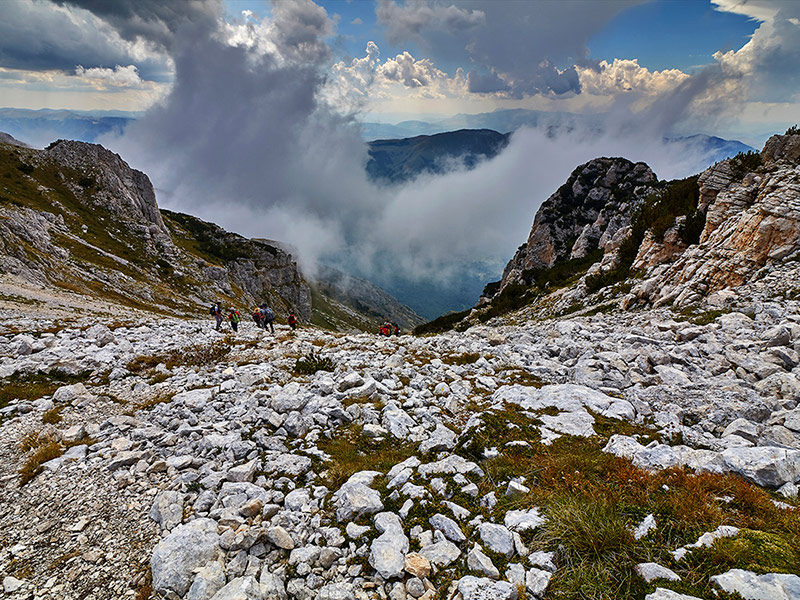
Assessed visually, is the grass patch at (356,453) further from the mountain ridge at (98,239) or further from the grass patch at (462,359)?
the mountain ridge at (98,239)

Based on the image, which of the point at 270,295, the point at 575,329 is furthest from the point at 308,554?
the point at 270,295

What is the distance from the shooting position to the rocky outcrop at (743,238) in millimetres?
20516

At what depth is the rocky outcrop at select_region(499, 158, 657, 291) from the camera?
79812 millimetres

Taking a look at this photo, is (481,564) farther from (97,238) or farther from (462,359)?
(97,238)

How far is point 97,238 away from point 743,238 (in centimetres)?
12322

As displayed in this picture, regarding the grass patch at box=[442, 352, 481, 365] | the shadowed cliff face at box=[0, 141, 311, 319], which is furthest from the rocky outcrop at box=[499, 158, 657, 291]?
the shadowed cliff face at box=[0, 141, 311, 319]

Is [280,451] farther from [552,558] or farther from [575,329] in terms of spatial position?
[575,329]

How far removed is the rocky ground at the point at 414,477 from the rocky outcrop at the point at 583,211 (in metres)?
68.2

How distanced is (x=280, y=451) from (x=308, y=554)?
3527mm

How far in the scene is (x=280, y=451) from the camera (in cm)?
845

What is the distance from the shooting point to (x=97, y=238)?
297 feet

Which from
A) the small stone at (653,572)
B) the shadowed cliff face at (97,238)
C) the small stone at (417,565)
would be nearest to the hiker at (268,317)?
the small stone at (417,565)

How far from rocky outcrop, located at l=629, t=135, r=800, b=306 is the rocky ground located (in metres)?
8.36

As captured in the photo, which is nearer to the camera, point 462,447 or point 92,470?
point 92,470
